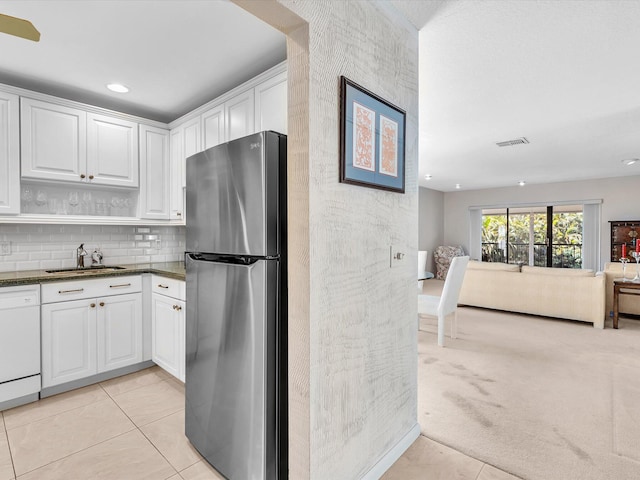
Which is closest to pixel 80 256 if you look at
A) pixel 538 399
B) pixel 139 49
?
pixel 139 49

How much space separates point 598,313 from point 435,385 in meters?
3.07

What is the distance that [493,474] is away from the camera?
172cm

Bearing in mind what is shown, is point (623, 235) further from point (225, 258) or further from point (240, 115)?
point (225, 258)

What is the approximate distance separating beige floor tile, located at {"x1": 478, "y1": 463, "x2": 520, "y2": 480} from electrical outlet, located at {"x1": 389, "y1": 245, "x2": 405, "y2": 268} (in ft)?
3.71

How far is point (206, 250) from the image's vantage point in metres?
1.80

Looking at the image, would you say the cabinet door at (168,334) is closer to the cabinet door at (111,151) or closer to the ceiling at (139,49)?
the cabinet door at (111,151)

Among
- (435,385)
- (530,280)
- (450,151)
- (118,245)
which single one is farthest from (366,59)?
(530,280)

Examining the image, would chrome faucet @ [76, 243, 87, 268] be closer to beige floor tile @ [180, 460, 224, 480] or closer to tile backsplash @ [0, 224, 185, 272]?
tile backsplash @ [0, 224, 185, 272]

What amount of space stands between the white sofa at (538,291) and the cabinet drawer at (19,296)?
17.1 feet

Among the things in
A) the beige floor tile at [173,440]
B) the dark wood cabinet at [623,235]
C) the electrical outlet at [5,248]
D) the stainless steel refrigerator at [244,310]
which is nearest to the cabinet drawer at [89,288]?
the electrical outlet at [5,248]

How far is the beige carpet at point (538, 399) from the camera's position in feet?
6.03

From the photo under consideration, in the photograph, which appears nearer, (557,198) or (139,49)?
(139,49)

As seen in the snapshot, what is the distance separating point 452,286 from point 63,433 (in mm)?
3462

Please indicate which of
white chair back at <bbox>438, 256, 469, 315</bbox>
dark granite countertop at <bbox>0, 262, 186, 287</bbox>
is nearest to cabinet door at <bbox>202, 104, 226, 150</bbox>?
dark granite countertop at <bbox>0, 262, 186, 287</bbox>
